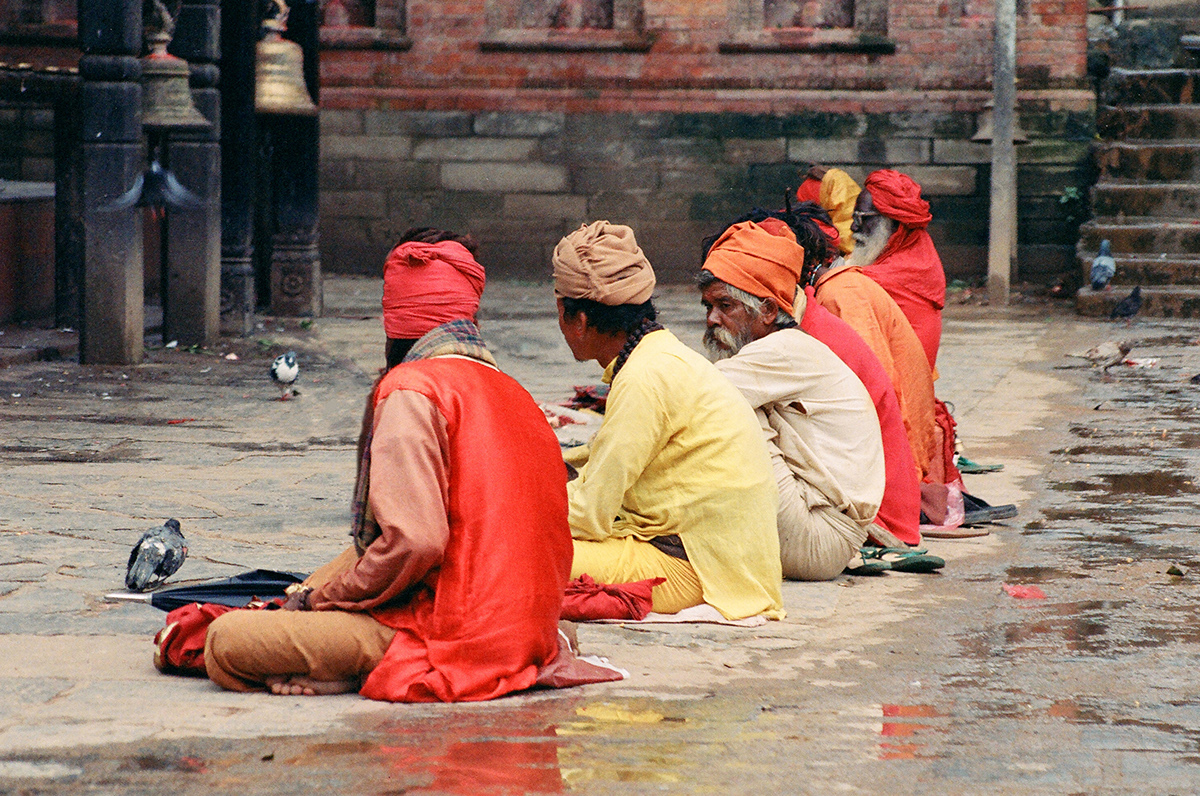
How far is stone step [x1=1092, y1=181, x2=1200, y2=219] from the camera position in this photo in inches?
603

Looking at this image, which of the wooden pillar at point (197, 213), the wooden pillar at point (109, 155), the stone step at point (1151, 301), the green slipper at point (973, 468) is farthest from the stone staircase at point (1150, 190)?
the wooden pillar at point (109, 155)

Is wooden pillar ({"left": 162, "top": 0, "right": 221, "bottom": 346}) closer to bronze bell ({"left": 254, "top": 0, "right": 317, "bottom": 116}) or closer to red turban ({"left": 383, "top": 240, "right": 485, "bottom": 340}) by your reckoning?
bronze bell ({"left": 254, "top": 0, "right": 317, "bottom": 116})

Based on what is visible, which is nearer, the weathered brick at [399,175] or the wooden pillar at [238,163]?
the wooden pillar at [238,163]

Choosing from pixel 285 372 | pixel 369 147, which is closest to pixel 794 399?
pixel 285 372

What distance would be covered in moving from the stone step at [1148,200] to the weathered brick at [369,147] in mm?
7066

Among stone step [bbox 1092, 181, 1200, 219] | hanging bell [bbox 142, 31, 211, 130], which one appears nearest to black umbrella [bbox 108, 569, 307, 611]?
hanging bell [bbox 142, 31, 211, 130]

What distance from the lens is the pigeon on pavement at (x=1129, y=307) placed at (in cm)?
1419

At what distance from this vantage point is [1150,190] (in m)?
15.4

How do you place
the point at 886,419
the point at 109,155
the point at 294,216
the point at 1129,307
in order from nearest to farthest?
the point at 886,419 < the point at 109,155 < the point at 294,216 < the point at 1129,307

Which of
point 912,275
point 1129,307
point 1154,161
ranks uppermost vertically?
point 1154,161

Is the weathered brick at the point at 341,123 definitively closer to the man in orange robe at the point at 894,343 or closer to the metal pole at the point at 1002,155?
the metal pole at the point at 1002,155

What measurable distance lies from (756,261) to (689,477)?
94 centimetres

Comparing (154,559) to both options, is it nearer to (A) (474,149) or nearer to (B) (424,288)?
(B) (424,288)

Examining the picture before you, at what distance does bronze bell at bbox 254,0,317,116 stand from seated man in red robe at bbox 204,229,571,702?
8863 mm
